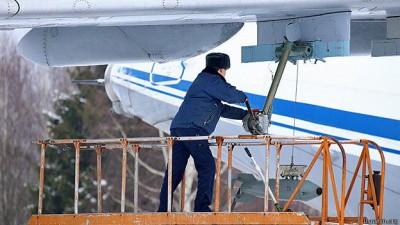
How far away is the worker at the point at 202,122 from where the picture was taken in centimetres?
1777

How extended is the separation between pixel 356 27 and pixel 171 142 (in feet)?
15.4

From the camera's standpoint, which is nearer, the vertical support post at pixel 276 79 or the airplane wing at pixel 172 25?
the airplane wing at pixel 172 25

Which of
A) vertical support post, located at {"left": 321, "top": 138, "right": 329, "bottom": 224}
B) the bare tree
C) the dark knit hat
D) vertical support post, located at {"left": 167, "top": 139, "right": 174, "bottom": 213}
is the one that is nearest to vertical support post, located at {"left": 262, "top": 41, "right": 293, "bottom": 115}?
the dark knit hat

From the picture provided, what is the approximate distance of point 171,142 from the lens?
17.2 meters

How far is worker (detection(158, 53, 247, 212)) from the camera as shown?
58.3 feet

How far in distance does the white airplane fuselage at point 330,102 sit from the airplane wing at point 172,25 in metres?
1.03

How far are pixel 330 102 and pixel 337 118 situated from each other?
0.29 m

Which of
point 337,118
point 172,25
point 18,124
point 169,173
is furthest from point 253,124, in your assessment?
point 18,124

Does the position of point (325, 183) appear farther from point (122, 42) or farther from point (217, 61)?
point (122, 42)

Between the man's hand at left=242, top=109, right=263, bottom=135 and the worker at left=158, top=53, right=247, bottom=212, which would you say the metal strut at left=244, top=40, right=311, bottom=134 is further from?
the worker at left=158, top=53, right=247, bottom=212

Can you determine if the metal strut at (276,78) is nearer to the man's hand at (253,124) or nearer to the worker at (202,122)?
the man's hand at (253,124)

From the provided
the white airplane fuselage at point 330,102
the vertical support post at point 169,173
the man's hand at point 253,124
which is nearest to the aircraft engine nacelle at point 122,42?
the white airplane fuselage at point 330,102

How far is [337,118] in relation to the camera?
885 inches

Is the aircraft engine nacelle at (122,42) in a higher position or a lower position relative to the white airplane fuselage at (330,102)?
higher
